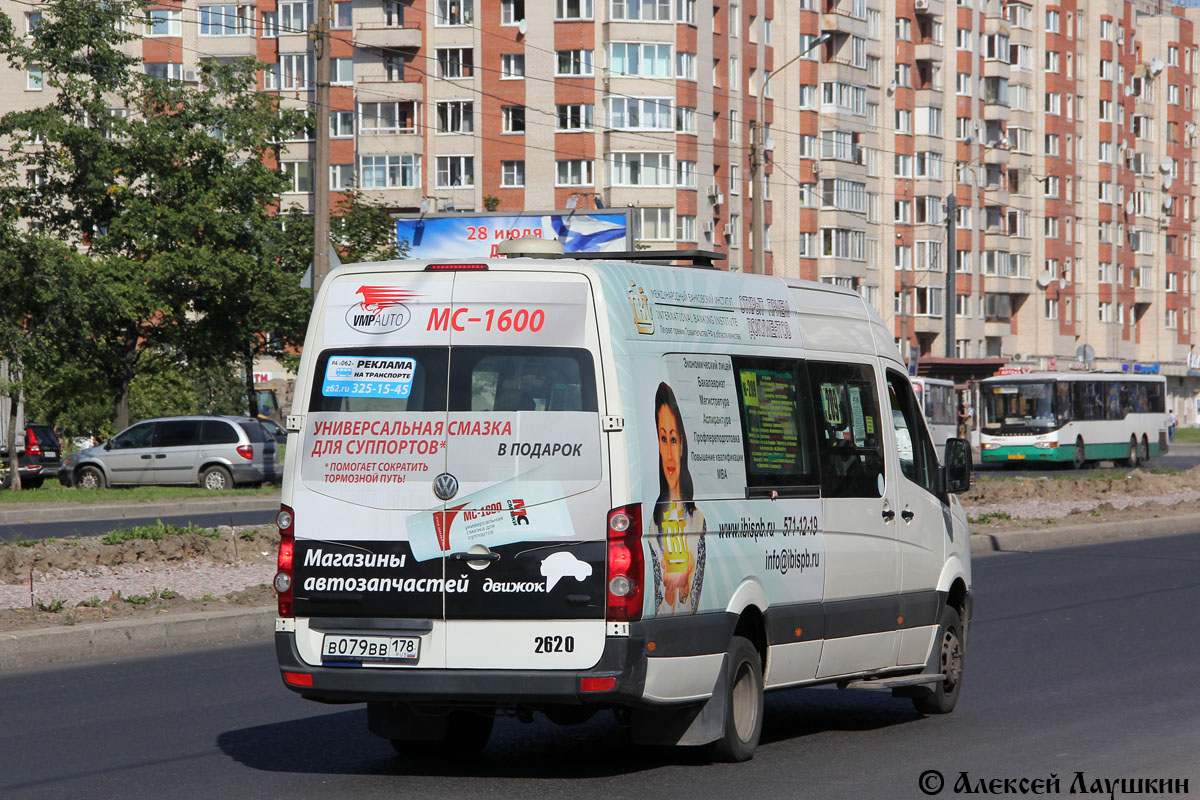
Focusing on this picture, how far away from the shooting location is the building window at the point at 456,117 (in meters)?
79.1

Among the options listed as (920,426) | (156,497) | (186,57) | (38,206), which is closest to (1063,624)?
(920,426)

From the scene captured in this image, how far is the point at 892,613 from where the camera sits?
9.16 m

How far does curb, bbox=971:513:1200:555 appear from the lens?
73.9ft

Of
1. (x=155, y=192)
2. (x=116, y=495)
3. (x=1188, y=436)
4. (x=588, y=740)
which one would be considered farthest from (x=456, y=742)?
(x=1188, y=436)

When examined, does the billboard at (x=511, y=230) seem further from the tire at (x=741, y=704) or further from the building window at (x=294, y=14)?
the building window at (x=294, y=14)

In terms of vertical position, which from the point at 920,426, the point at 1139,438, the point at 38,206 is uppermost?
the point at 38,206

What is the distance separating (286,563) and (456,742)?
1.36 m

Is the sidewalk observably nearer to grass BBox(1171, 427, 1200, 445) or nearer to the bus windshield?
the bus windshield

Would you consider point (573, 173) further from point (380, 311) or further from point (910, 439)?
point (380, 311)

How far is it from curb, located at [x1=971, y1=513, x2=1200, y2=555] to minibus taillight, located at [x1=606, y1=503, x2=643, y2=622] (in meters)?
15.4

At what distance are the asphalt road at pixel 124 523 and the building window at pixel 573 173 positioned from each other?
50.1 m

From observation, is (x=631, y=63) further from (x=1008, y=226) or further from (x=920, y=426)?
(x=920, y=426)

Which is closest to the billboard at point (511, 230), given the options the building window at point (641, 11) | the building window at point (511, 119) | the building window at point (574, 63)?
the building window at point (574, 63)

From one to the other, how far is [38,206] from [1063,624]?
116 ft
